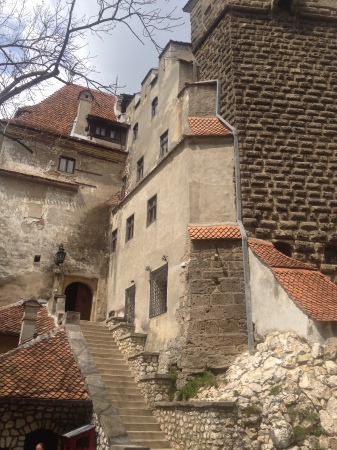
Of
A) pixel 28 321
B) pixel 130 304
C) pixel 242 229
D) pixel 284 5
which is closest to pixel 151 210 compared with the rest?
pixel 130 304

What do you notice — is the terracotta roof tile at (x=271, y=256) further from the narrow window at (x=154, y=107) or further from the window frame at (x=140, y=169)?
the narrow window at (x=154, y=107)

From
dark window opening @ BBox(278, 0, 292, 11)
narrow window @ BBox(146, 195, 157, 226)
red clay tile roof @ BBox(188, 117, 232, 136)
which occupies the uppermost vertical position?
dark window opening @ BBox(278, 0, 292, 11)

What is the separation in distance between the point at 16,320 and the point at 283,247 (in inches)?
346

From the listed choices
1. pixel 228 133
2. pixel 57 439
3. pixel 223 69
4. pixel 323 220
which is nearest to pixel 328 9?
pixel 223 69

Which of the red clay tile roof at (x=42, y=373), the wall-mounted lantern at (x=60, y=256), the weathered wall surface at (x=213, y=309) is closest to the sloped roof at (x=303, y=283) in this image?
the weathered wall surface at (x=213, y=309)

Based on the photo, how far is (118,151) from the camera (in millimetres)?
20328

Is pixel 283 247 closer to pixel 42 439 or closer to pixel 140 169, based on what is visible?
pixel 42 439

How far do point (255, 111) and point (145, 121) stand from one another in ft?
20.5

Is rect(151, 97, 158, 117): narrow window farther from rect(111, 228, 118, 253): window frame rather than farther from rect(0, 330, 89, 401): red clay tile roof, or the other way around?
rect(0, 330, 89, 401): red clay tile roof

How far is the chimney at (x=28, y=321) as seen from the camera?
1312 centimetres

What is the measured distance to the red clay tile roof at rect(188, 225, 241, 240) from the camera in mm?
11242

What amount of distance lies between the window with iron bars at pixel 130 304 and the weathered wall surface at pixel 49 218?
9.82 ft

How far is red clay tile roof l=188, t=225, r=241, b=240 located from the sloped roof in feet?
1.53

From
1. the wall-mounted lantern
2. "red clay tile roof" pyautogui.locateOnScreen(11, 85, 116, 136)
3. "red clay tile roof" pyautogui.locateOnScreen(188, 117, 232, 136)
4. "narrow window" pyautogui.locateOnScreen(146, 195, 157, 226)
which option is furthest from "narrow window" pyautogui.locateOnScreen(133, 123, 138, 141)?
"red clay tile roof" pyautogui.locateOnScreen(188, 117, 232, 136)
